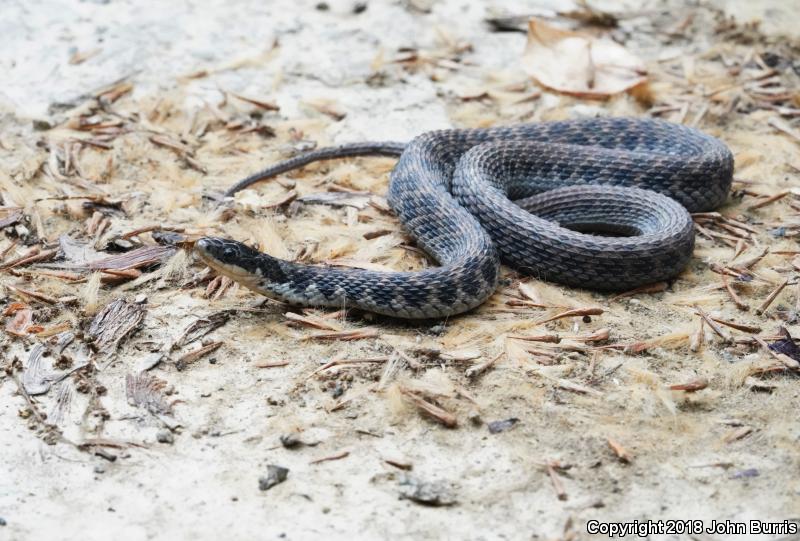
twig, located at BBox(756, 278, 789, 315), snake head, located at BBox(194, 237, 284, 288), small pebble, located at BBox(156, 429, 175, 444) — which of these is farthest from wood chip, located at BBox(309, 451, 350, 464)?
twig, located at BBox(756, 278, 789, 315)

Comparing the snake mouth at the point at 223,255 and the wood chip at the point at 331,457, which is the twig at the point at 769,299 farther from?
the snake mouth at the point at 223,255

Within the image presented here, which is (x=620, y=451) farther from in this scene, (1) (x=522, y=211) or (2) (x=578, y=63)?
(2) (x=578, y=63)

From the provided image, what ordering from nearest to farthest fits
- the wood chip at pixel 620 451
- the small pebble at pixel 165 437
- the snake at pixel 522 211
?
the wood chip at pixel 620 451, the small pebble at pixel 165 437, the snake at pixel 522 211

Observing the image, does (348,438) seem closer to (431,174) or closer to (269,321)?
(269,321)

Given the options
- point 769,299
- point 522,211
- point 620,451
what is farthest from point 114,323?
point 769,299

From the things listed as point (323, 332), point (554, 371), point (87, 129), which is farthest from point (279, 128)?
point (554, 371)

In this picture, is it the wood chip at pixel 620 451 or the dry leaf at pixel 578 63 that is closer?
the wood chip at pixel 620 451

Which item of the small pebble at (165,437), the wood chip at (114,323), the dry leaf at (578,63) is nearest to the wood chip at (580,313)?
the small pebble at (165,437)
